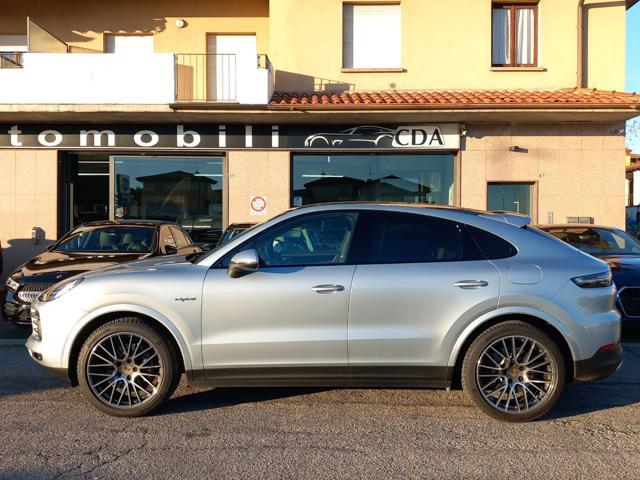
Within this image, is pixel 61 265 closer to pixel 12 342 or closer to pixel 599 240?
pixel 12 342

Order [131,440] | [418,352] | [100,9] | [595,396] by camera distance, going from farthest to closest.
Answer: [100,9] → [595,396] → [418,352] → [131,440]

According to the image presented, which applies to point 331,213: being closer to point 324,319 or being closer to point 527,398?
point 324,319

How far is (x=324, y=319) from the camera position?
4590mm

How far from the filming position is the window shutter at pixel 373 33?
14.2 meters

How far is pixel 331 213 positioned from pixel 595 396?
9.67 feet

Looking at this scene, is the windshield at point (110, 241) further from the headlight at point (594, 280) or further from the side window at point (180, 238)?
the headlight at point (594, 280)

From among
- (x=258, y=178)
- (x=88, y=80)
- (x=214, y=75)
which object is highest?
(x=214, y=75)

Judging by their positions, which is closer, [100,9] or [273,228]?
[273,228]

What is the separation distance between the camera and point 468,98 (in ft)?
42.5

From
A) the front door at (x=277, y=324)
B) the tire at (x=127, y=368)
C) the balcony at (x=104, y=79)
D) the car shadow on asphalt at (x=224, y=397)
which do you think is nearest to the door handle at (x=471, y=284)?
the front door at (x=277, y=324)

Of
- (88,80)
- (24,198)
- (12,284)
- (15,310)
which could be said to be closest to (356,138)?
(88,80)

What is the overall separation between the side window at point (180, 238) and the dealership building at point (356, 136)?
3412 mm

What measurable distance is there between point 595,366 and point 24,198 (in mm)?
13340

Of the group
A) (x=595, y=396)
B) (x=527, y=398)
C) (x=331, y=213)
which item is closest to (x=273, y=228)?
(x=331, y=213)
